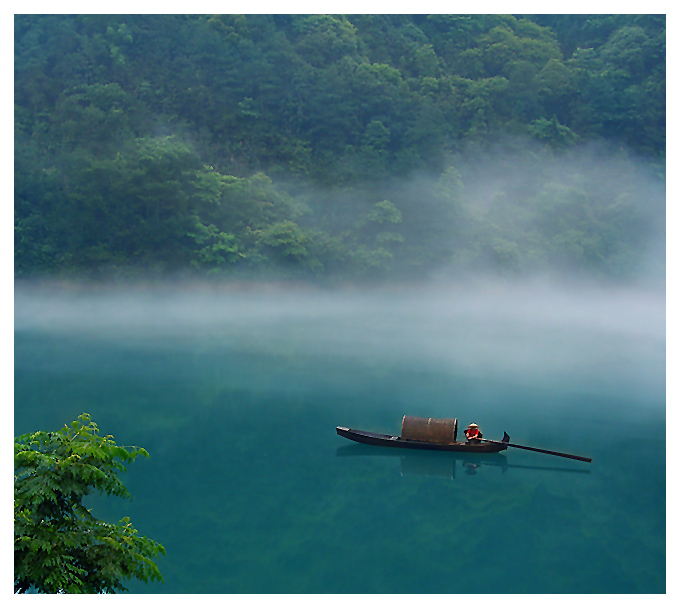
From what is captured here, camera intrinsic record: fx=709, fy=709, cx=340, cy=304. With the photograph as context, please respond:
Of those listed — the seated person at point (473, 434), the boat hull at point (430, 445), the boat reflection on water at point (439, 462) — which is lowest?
the boat reflection on water at point (439, 462)

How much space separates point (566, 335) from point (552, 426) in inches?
343

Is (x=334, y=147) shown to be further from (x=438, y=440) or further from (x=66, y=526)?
(x=66, y=526)

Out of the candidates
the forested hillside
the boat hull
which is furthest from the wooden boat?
the forested hillside

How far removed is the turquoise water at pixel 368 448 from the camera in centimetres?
635

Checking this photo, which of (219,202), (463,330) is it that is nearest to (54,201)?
(219,202)

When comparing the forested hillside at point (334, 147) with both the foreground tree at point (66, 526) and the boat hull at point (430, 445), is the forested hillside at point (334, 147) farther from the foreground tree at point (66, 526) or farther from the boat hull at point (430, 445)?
the foreground tree at point (66, 526)

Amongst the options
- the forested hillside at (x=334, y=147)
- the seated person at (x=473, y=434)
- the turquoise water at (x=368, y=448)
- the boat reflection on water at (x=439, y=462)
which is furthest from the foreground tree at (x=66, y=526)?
the forested hillside at (x=334, y=147)

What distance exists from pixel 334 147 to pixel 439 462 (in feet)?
71.9

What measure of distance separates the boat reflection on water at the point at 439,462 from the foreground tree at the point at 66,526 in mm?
5053

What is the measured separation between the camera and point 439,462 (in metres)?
→ 8.69

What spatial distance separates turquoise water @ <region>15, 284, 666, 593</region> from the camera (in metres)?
6.35

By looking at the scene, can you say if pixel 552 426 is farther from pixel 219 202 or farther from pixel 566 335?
pixel 219 202

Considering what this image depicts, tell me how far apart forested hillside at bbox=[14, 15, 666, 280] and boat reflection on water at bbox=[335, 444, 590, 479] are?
16.5 meters

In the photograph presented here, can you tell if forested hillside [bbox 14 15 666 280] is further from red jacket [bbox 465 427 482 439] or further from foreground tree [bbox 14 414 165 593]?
foreground tree [bbox 14 414 165 593]
